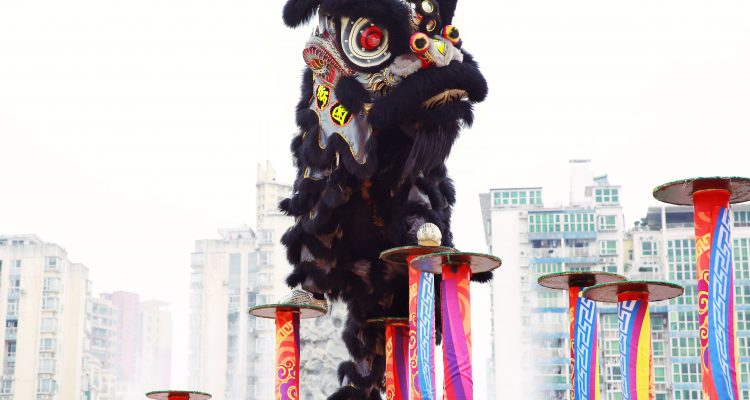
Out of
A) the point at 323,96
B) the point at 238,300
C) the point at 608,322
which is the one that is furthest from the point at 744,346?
the point at 323,96

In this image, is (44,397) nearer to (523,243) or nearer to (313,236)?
(523,243)

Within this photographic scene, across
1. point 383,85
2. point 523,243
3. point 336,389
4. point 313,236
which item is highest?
point 523,243

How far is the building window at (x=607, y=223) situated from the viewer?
1892 inches

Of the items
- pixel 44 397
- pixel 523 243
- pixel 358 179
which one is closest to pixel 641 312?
pixel 358 179

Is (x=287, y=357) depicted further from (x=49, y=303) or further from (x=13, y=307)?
(x=13, y=307)

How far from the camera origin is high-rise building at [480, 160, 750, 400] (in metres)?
45.9

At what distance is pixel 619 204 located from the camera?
48.7m

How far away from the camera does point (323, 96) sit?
14.0 metres

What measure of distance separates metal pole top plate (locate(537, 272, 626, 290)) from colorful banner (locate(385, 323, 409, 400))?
1774 millimetres

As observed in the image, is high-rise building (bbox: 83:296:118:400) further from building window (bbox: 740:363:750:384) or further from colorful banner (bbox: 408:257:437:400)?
colorful banner (bbox: 408:257:437:400)

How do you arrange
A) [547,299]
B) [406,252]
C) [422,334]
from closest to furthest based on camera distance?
[422,334], [406,252], [547,299]

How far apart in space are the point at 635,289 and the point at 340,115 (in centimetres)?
396

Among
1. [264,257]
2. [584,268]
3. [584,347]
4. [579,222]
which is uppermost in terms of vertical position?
[579,222]

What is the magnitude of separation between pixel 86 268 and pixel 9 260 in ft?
10.7
